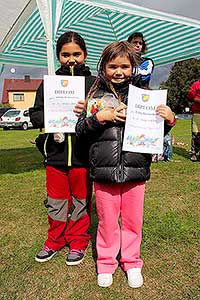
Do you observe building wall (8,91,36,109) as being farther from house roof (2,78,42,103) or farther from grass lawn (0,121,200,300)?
grass lawn (0,121,200,300)

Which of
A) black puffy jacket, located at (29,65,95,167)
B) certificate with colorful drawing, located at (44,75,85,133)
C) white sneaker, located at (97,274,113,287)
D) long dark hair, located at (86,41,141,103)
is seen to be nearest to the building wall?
black puffy jacket, located at (29,65,95,167)

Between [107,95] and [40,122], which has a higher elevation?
[107,95]

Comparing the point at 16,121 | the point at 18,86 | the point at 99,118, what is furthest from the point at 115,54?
the point at 18,86

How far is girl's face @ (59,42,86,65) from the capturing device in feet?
7.86

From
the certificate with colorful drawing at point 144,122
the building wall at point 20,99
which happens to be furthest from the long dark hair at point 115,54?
the building wall at point 20,99

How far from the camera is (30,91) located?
166ft

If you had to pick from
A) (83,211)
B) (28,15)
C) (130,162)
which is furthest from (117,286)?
(28,15)

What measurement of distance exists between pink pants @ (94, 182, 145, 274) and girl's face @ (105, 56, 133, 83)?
0.70 m

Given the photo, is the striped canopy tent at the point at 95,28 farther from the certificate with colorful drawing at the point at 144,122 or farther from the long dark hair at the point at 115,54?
the certificate with colorful drawing at the point at 144,122

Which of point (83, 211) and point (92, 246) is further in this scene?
point (92, 246)

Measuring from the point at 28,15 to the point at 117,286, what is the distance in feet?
15.1

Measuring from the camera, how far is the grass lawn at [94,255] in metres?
2.16

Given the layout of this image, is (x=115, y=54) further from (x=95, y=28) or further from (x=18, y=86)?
(x=18, y=86)

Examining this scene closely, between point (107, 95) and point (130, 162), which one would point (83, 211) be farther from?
point (107, 95)
